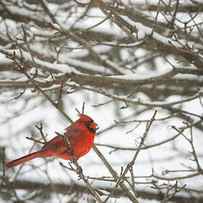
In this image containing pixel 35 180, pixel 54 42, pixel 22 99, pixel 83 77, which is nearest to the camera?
pixel 83 77

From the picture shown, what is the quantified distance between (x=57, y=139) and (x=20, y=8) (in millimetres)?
2653

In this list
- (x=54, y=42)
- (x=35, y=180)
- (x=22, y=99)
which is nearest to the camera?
(x=54, y=42)

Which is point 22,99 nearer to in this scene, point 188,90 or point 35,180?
point 35,180

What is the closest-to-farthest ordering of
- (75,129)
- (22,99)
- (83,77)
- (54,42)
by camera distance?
(75,129), (83,77), (54,42), (22,99)

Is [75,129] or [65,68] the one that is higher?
[65,68]

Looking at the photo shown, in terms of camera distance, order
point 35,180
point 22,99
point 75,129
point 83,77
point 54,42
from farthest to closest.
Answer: point 22,99, point 35,180, point 54,42, point 83,77, point 75,129

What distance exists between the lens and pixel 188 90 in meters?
6.85

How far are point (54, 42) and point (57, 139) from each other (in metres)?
1.82

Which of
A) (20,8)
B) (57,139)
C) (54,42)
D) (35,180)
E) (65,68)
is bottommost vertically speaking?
(57,139)

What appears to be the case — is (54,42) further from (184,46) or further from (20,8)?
(184,46)

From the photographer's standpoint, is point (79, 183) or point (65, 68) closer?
point (65, 68)

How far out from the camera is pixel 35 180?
22.1 feet

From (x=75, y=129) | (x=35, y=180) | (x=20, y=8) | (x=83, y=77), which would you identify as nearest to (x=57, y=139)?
(x=75, y=129)

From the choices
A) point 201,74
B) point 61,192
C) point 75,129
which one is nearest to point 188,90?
point 201,74
